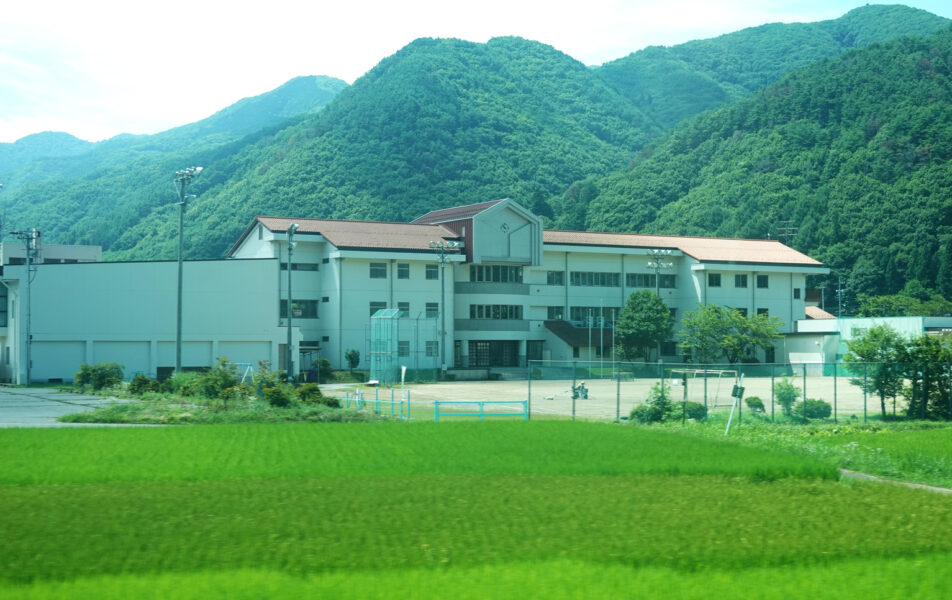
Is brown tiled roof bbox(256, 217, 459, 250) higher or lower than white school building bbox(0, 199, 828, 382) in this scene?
higher

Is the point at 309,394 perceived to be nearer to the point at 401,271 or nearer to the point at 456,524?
the point at 456,524

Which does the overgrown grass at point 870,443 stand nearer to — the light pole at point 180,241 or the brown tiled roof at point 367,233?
the light pole at point 180,241

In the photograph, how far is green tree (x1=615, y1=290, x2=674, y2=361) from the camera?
72625mm

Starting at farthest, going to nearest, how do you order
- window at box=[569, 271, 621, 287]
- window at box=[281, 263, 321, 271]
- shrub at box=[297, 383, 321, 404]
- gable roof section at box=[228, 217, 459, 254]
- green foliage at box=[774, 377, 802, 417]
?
window at box=[569, 271, 621, 287] → window at box=[281, 263, 321, 271] → gable roof section at box=[228, 217, 459, 254] → shrub at box=[297, 383, 321, 404] → green foliage at box=[774, 377, 802, 417]

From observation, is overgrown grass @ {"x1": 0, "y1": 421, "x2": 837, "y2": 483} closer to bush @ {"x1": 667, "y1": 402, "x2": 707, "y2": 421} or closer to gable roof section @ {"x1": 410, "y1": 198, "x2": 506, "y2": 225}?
bush @ {"x1": 667, "y1": 402, "x2": 707, "y2": 421}

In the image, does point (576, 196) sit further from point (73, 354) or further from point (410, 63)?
point (73, 354)

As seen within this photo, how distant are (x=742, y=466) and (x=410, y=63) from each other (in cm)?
13727

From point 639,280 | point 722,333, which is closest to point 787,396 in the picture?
point 722,333

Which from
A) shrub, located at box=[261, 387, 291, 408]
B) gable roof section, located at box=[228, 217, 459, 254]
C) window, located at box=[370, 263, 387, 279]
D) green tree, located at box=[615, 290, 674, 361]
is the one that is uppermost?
gable roof section, located at box=[228, 217, 459, 254]

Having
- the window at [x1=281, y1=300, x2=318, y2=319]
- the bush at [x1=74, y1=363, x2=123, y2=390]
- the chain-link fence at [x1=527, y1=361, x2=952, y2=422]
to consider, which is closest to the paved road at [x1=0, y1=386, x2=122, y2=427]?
the bush at [x1=74, y1=363, x2=123, y2=390]

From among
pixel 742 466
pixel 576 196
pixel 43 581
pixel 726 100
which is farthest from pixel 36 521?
pixel 726 100

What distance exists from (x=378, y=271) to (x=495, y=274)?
1028 cm

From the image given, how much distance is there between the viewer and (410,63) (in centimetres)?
14900

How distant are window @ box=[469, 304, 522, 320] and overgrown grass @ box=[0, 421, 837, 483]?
45.7 m
